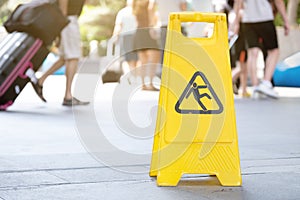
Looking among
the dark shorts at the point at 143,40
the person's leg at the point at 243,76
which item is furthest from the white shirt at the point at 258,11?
the dark shorts at the point at 143,40

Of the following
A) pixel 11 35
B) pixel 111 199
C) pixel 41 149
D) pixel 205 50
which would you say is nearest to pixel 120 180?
pixel 111 199

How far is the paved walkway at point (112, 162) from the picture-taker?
4125 millimetres

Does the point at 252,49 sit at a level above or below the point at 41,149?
below

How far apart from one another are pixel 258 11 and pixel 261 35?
361 millimetres

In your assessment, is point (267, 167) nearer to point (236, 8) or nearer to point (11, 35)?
point (11, 35)

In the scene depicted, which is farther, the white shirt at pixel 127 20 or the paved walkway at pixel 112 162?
the white shirt at pixel 127 20

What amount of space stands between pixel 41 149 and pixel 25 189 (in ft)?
5.69

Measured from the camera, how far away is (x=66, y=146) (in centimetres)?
610

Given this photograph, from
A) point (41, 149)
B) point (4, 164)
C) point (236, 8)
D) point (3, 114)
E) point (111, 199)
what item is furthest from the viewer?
point (236, 8)

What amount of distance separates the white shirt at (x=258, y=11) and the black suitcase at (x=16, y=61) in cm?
342

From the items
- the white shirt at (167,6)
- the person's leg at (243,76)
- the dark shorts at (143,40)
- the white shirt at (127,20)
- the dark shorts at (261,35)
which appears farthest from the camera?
the white shirt at (127,20)

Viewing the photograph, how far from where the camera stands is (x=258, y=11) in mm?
11094

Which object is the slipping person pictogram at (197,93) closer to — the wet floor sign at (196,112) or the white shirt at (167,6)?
the wet floor sign at (196,112)

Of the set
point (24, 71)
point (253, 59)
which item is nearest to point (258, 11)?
point (253, 59)
